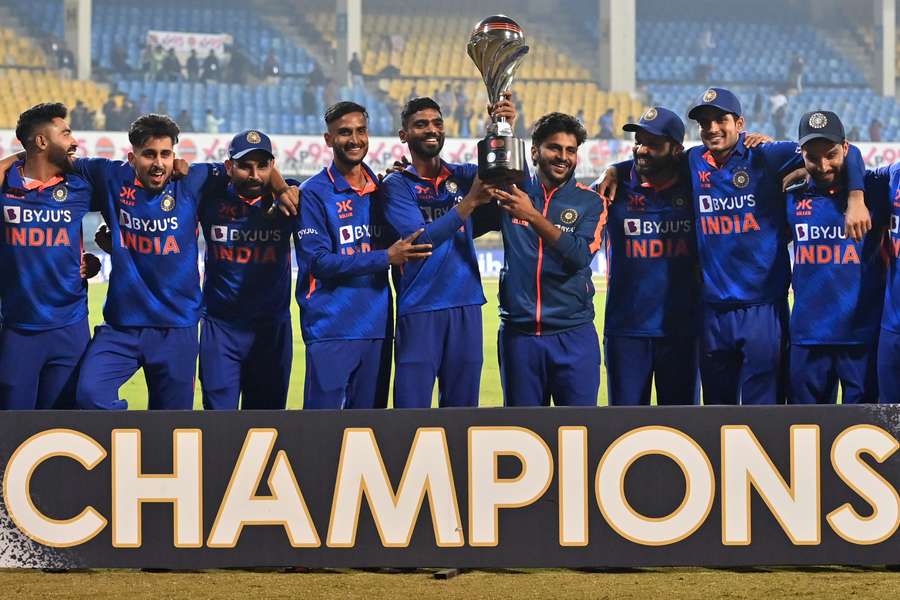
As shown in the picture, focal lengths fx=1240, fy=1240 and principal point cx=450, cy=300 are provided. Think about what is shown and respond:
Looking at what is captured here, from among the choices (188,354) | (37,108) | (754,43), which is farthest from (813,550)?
(754,43)

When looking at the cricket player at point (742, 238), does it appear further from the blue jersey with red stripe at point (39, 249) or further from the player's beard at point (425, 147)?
the blue jersey with red stripe at point (39, 249)

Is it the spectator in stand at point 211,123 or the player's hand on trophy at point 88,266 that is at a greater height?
the spectator in stand at point 211,123

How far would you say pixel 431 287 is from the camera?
5523 mm

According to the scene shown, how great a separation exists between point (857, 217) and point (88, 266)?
3.53m

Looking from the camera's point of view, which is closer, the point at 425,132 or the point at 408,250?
the point at 408,250

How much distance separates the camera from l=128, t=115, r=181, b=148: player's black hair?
556 centimetres

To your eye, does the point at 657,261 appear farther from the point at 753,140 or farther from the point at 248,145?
the point at 248,145

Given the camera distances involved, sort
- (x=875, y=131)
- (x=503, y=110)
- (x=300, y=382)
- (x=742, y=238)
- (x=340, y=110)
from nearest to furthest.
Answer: (x=503, y=110)
(x=340, y=110)
(x=742, y=238)
(x=300, y=382)
(x=875, y=131)

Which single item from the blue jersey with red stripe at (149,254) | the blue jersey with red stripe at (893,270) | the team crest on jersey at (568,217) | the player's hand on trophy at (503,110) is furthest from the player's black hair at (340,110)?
the blue jersey with red stripe at (893,270)

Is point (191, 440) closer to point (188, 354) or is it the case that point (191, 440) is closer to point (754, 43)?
point (188, 354)

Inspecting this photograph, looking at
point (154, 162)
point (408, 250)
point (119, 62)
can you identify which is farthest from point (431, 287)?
point (119, 62)

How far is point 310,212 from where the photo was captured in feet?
18.2

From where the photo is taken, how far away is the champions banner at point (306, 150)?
977 inches

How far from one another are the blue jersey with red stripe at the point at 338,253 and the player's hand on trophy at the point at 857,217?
202 cm
